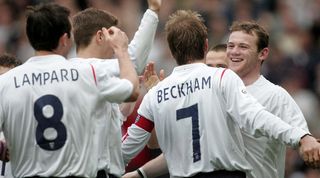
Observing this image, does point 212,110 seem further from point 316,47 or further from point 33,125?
point 316,47

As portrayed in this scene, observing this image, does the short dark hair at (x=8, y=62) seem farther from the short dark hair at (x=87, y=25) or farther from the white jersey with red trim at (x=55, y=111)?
the white jersey with red trim at (x=55, y=111)

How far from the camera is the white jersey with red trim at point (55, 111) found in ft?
28.1

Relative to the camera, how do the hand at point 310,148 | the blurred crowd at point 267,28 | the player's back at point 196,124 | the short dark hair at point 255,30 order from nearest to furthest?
the hand at point 310,148 < the player's back at point 196,124 < the short dark hair at point 255,30 < the blurred crowd at point 267,28

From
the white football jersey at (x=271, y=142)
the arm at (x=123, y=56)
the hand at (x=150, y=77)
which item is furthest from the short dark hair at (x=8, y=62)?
the white football jersey at (x=271, y=142)

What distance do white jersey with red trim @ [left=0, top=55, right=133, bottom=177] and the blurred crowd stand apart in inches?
335

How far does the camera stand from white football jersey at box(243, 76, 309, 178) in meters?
9.71

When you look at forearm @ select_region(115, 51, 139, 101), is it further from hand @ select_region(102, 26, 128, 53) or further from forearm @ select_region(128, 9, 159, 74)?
forearm @ select_region(128, 9, 159, 74)

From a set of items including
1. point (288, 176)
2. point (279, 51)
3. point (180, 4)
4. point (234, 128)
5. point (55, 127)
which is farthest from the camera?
point (180, 4)

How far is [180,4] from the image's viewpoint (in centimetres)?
1938

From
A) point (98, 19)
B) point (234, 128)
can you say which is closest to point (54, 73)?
point (98, 19)

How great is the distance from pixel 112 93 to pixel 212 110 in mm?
892

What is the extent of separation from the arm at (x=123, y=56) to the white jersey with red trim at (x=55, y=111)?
3.3 inches

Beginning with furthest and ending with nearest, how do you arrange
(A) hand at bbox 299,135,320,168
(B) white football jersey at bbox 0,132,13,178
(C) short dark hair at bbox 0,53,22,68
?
1. (C) short dark hair at bbox 0,53,22,68
2. (B) white football jersey at bbox 0,132,13,178
3. (A) hand at bbox 299,135,320,168

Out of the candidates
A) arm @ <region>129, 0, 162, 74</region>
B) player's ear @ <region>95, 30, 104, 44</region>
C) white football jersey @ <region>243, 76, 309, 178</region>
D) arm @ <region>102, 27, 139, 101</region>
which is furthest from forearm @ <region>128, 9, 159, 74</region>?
white football jersey @ <region>243, 76, 309, 178</region>
